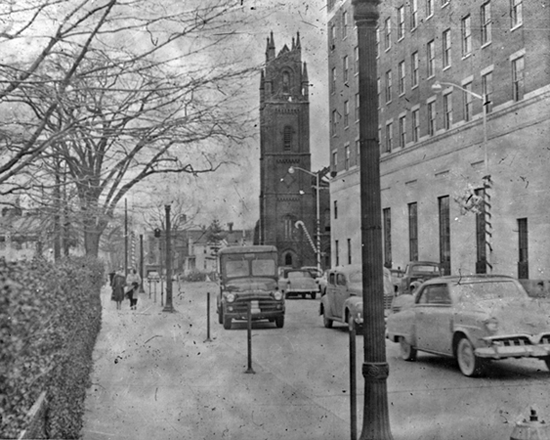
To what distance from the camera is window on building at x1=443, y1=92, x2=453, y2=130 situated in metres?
21.7

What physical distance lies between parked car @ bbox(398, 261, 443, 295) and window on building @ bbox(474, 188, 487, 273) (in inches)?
44.4

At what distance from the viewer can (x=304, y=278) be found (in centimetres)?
3600

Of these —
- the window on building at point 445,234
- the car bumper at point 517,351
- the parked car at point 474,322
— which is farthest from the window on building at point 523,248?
the car bumper at point 517,351

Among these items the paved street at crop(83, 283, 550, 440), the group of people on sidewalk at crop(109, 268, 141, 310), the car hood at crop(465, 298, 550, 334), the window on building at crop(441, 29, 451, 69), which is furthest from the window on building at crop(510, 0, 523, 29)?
the group of people on sidewalk at crop(109, 268, 141, 310)

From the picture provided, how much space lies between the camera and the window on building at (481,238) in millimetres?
17750

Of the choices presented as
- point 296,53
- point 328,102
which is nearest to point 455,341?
point 328,102

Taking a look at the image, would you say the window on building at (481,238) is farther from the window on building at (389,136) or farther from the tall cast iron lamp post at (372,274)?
the tall cast iron lamp post at (372,274)

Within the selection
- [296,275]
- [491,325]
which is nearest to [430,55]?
[491,325]

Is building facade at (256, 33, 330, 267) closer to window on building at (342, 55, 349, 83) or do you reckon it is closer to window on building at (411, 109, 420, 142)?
window on building at (342, 55, 349, 83)

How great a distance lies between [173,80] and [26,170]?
2455 mm

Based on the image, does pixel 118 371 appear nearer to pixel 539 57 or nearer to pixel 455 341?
pixel 455 341

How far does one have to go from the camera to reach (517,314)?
1021 cm

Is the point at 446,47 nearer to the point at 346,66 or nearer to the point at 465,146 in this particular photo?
the point at 465,146

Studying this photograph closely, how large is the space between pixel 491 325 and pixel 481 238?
→ 982cm
